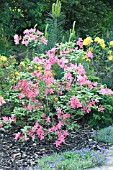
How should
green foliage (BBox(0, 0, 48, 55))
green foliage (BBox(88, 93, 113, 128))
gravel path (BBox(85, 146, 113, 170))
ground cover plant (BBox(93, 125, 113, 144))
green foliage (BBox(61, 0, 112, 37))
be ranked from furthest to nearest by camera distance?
1. green foliage (BBox(61, 0, 112, 37))
2. green foliage (BBox(0, 0, 48, 55))
3. green foliage (BBox(88, 93, 113, 128))
4. ground cover plant (BBox(93, 125, 113, 144))
5. gravel path (BBox(85, 146, 113, 170))

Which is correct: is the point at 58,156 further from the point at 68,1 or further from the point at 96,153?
the point at 68,1

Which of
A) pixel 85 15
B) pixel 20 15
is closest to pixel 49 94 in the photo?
pixel 20 15

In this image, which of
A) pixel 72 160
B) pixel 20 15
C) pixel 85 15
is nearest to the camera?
pixel 72 160

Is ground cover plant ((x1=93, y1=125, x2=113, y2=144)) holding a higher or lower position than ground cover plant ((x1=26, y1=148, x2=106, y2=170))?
higher

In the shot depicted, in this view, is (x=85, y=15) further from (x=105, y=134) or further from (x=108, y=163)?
(x=108, y=163)

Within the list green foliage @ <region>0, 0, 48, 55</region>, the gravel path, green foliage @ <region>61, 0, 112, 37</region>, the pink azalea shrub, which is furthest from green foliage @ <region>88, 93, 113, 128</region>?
green foliage @ <region>61, 0, 112, 37</region>

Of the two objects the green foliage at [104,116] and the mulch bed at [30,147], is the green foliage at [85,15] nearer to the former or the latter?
the green foliage at [104,116]

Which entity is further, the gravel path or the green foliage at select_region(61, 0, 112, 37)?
the green foliage at select_region(61, 0, 112, 37)

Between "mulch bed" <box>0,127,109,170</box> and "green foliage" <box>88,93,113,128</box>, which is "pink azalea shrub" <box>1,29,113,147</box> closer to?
"mulch bed" <box>0,127,109,170</box>

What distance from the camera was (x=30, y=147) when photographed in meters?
4.61

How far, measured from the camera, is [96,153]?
4.25m

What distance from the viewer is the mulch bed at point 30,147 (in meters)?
4.27

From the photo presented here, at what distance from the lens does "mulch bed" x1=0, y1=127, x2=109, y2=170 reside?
168 inches

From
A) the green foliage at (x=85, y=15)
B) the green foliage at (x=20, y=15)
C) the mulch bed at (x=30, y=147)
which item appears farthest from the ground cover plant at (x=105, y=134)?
the green foliage at (x=85, y=15)
